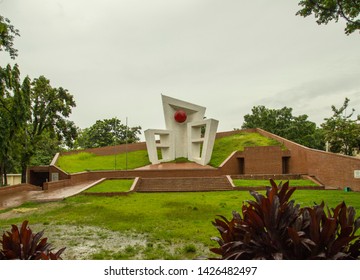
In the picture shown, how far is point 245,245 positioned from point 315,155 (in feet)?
56.7

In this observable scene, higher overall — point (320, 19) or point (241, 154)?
point (320, 19)

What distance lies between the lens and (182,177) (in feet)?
61.3

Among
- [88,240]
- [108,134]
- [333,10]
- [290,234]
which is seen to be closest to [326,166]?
[333,10]

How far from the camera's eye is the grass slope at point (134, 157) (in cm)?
2356

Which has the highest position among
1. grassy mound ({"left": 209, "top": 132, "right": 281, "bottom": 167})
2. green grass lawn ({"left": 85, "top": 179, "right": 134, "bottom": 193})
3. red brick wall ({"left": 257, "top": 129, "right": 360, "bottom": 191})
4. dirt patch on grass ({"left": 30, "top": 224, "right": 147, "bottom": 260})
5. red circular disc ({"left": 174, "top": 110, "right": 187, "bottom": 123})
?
red circular disc ({"left": 174, "top": 110, "right": 187, "bottom": 123})

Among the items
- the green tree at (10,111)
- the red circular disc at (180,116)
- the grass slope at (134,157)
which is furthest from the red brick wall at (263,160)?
the green tree at (10,111)

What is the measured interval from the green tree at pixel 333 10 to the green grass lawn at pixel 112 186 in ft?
37.2

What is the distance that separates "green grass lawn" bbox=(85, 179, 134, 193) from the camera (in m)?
15.2

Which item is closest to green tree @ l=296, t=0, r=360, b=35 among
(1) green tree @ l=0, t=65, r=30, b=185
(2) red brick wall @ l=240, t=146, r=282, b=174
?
(2) red brick wall @ l=240, t=146, r=282, b=174

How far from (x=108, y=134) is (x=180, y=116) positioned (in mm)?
19803

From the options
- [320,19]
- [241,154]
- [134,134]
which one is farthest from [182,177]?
[134,134]

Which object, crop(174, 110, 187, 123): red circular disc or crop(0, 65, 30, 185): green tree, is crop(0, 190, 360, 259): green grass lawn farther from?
crop(174, 110, 187, 123): red circular disc

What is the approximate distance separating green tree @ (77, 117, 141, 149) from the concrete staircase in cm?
2333

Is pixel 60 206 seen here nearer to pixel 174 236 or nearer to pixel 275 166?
pixel 174 236
